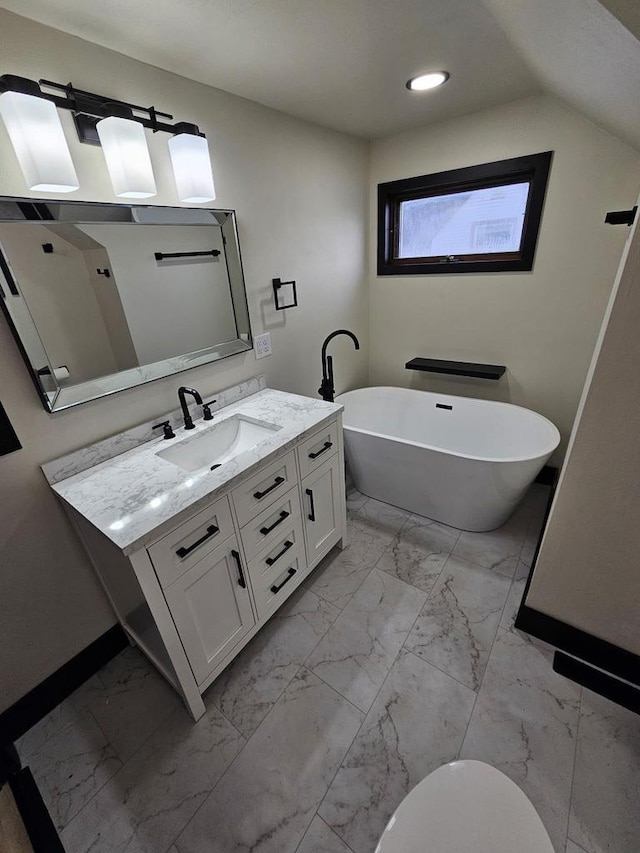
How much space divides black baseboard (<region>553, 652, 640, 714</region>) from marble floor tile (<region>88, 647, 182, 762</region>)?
1528 mm

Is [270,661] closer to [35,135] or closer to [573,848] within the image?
[573,848]

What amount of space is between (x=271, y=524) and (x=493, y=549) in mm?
1304

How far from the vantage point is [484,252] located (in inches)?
91.9

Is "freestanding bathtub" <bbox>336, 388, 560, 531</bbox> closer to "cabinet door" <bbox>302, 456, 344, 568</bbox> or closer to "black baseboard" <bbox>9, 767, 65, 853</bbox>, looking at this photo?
"cabinet door" <bbox>302, 456, 344, 568</bbox>

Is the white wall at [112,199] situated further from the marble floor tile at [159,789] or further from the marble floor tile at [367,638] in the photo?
the marble floor tile at [367,638]

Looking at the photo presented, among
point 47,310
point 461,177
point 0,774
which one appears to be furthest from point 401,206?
point 0,774

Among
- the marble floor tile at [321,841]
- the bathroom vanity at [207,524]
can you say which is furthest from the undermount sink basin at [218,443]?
the marble floor tile at [321,841]

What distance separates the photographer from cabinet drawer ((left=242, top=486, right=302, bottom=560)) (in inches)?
53.7

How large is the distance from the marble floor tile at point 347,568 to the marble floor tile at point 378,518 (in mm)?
40

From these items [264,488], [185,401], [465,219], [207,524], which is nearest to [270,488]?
[264,488]

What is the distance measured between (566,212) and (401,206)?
1.07 m

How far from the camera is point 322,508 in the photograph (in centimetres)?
178

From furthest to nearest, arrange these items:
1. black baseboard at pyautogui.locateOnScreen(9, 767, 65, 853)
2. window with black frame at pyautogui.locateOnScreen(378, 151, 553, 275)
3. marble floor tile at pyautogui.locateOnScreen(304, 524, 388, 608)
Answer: window with black frame at pyautogui.locateOnScreen(378, 151, 553, 275) < marble floor tile at pyautogui.locateOnScreen(304, 524, 388, 608) < black baseboard at pyautogui.locateOnScreen(9, 767, 65, 853)

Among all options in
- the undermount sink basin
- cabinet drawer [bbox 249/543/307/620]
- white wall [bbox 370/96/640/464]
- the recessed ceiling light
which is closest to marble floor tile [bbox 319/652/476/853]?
cabinet drawer [bbox 249/543/307/620]
